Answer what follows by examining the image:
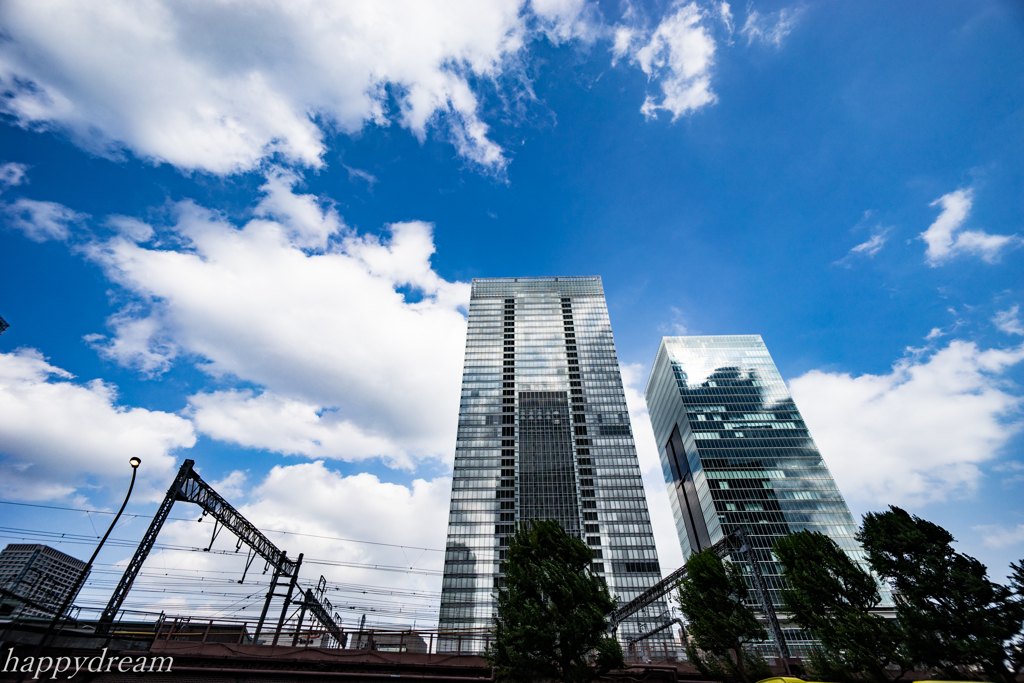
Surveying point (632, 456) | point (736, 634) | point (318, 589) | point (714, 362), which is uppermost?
point (714, 362)

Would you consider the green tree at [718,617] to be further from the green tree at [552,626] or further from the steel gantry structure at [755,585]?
the green tree at [552,626]

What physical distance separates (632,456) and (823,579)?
78009mm

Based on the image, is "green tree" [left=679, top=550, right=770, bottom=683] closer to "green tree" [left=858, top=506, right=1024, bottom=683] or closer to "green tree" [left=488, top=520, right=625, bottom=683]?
"green tree" [left=488, top=520, right=625, bottom=683]

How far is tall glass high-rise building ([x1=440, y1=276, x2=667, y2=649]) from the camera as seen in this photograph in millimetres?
87062

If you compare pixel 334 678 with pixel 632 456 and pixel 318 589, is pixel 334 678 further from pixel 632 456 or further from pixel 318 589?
pixel 632 456

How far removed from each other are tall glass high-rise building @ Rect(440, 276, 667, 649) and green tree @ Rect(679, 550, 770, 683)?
58.6 m

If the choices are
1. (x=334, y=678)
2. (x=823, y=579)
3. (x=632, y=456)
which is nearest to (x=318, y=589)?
(x=334, y=678)

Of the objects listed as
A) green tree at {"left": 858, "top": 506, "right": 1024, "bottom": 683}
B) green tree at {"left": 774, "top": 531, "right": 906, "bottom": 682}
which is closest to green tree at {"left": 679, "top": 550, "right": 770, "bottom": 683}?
green tree at {"left": 774, "top": 531, "right": 906, "bottom": 682}

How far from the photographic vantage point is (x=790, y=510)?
9906cm

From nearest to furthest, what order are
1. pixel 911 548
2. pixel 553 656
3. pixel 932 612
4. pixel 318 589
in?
pixel 553 656, pixel 932 612, pixel 911 548, pixel 318 589

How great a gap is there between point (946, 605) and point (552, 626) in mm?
22967

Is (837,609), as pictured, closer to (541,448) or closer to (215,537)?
(215,537)

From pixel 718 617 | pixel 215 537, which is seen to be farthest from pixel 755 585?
pixel 215 537

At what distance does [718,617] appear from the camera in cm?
2773
